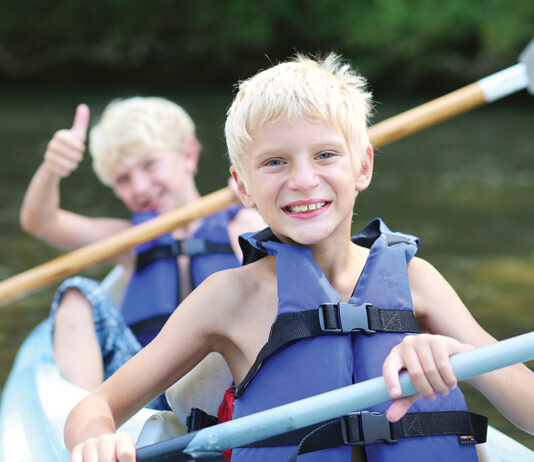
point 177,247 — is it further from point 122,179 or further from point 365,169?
point 365,169

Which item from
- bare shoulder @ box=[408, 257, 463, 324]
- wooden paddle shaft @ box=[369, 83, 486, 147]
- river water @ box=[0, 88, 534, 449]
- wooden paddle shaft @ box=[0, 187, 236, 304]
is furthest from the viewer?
river water @ box=[0, 88, 534, 449]

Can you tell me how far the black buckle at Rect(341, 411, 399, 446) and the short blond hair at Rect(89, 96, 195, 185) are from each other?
134cm

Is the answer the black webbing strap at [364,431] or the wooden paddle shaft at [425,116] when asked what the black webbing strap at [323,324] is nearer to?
the black webbing strap at [364,431]

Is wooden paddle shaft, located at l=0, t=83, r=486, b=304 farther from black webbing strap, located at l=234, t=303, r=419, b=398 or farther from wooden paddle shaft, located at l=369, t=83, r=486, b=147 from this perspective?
black webbing strap, located at l=234, t=303, r=419, b=398

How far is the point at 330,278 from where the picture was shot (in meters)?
1.26

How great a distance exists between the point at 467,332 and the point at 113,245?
1.31m

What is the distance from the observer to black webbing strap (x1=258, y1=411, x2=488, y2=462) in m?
1.13

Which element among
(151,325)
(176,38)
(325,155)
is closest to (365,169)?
(325,155)

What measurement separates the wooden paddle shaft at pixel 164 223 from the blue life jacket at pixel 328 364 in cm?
109

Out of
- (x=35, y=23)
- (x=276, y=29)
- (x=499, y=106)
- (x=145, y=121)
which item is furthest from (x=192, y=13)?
(x=145, y=121)

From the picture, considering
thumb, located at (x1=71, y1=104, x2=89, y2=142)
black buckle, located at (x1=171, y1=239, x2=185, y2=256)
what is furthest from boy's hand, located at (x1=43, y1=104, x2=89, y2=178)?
black buckle, located at (x1=171, y1=239, x2=185, y2=256)

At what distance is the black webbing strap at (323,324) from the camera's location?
45.9 inches

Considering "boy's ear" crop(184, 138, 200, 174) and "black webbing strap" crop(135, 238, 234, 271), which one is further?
"boy's ear" crop(184, 138, 200, 174)

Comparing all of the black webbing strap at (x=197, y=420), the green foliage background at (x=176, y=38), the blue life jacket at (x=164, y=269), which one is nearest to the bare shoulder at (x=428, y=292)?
the black webbing strap at (x=197, y=420)
